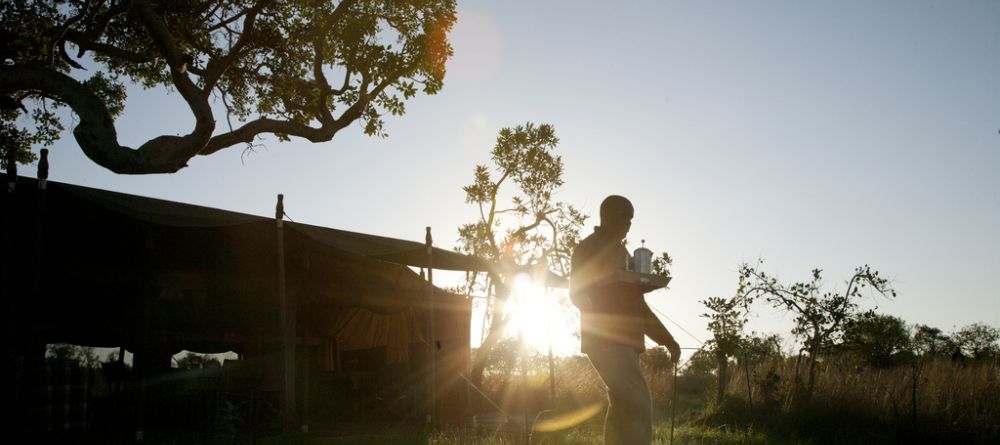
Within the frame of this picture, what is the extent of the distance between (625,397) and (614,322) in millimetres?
314

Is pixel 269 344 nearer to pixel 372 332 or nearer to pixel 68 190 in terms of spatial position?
pixel 372 332

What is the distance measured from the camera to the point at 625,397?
10.3ft

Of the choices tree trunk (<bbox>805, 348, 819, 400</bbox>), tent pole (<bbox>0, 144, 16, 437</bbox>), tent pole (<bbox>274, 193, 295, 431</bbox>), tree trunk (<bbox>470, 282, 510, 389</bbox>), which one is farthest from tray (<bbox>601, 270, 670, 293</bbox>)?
tree trunk (<bbox>470, 282, 510, 389</bbox>)

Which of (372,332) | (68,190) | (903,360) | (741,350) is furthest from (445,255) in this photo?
(903,360)

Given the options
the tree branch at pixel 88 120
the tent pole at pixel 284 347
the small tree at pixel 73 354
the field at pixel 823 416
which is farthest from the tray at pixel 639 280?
the small tree at pixel 73 354

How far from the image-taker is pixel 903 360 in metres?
9.92

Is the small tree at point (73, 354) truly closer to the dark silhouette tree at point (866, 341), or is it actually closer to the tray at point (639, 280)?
the tray at point (639, 280)

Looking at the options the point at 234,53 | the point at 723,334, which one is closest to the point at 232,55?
the point at 234,53

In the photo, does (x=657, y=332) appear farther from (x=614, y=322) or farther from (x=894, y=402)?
Result: (x=894, y=402)

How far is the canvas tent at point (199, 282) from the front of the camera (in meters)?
7.46

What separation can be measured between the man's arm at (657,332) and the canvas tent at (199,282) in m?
5.33

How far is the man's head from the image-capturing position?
3336 mm

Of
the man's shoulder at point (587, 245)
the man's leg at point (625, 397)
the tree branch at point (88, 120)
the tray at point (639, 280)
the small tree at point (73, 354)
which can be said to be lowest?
the man's leg at point (625, 397)

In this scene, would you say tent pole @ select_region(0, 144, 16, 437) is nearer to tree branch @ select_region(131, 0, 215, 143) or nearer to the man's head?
tree branch @ select_region(131, 0, 215, 143)
